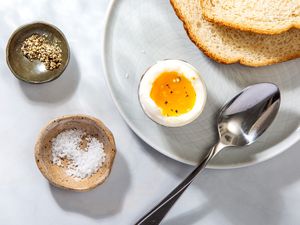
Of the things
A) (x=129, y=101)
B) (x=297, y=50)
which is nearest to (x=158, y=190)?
(x=129, y=101)

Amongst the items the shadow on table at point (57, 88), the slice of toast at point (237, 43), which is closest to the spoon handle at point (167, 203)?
the slice of toast at point (237, 43)

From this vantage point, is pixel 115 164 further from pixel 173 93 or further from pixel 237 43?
pixel 237 43

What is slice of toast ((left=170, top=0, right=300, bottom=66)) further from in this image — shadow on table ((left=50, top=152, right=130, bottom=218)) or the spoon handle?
shadow on table ((left=50, top=152, right=130, bottom=218))

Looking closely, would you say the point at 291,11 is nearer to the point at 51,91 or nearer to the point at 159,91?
the point at 159,91

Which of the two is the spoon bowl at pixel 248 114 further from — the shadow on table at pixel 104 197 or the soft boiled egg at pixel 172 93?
the shadow on table at pixel 104 197

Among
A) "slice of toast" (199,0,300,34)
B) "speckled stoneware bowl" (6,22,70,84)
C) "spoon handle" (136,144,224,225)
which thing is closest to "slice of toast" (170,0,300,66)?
"slice of toast" (199,0,300,34)

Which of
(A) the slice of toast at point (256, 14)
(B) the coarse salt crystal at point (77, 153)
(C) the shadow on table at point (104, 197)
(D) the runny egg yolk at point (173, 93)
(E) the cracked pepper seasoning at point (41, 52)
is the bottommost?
(C) the shadow on table at point (104, 197)

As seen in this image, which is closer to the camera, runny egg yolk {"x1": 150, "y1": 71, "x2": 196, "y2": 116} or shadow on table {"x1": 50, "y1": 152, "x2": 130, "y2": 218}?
runny egg yolk {"x1": 150, "y1": 71, "x2": 196, "y2": 116}
